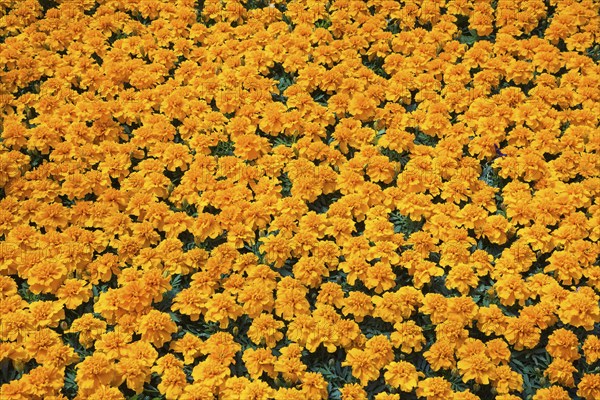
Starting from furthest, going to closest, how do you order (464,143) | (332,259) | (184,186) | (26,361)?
(464,143)
(184,186)
(332,259)
(26,361)

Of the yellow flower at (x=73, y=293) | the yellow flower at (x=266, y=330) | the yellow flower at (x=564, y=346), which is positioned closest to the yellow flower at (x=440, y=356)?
the yellow flower at (x=564, y=346)

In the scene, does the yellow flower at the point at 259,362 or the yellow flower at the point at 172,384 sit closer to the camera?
the yellow flower at the point at 172,384

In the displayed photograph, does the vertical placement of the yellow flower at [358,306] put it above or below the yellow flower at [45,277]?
above

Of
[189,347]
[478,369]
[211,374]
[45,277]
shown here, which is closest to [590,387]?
[478,369]

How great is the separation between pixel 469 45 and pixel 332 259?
2905 mm

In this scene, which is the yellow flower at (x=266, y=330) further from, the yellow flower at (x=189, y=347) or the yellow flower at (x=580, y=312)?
the yellow flower at (x=580, y=312)

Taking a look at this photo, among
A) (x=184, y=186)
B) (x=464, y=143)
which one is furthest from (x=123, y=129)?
(x=464, y=143)

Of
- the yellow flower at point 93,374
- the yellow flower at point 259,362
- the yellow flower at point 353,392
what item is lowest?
the yellow flower at point 93,374

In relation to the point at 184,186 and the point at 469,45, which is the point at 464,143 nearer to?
the point at 469,45

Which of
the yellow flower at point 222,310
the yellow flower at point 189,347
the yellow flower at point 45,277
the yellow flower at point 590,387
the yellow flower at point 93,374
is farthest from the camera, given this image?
the yellow flower at point 45,277

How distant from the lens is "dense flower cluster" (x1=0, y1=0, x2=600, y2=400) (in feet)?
15.8

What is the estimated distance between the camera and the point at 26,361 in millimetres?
4738

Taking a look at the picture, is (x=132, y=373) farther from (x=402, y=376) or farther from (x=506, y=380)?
(x=506, y=380)

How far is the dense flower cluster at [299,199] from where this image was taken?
15.8 feet
